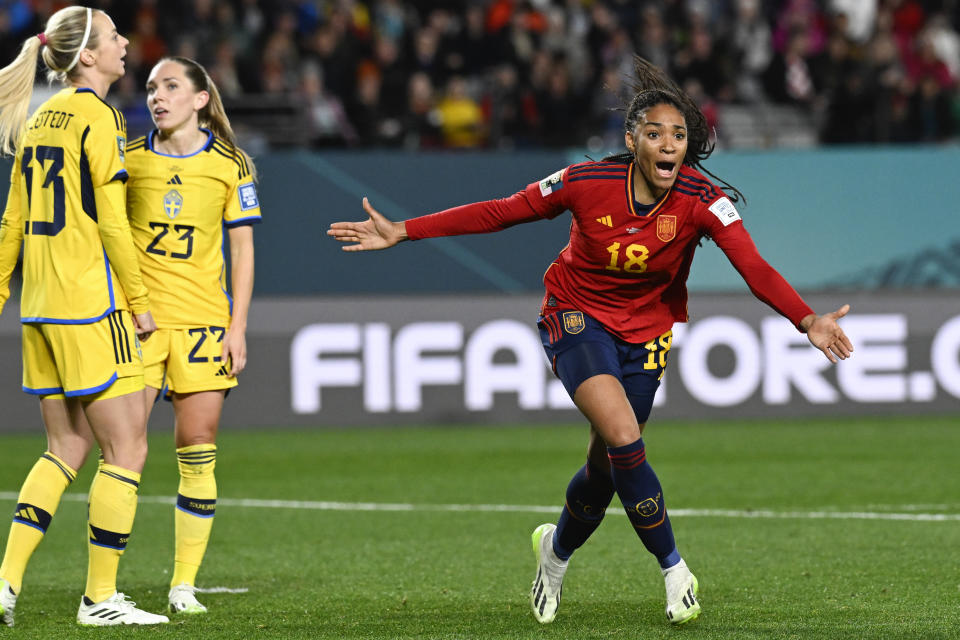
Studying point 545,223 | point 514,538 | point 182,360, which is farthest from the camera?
point 545,223

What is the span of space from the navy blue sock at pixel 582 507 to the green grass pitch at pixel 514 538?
0.91 ft

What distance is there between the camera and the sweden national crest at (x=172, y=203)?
5.71 m

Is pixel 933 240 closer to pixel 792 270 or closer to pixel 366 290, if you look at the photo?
pixel 792 270

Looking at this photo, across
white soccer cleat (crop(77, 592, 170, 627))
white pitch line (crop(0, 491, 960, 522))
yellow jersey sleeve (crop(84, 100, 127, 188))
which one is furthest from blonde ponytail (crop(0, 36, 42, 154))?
white pitch line (crop(0, 491, 960, 522))

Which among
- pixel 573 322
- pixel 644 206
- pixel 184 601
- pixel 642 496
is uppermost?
pixel 644 206

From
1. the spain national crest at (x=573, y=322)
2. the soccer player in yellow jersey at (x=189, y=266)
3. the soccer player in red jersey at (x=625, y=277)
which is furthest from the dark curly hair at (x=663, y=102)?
the soccer player in yellow jersey at (x=189, y=266)

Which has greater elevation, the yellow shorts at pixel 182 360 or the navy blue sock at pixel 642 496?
the yellow shorts at pixel 182 360

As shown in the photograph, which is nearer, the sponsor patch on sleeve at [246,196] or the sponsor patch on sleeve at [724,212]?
the sponsor patch on sleeve at [724,212]

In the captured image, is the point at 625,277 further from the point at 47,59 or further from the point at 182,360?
the point at 47,59

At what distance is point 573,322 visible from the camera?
222 inches

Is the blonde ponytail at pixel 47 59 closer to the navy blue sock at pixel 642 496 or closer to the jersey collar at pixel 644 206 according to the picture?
the jersey collar at pixel 644 206

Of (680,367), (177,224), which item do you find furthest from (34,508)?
(680,367)

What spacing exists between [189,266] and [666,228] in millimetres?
1905

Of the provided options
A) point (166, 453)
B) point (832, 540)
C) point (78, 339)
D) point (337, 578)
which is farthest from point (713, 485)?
point (78, 339)
